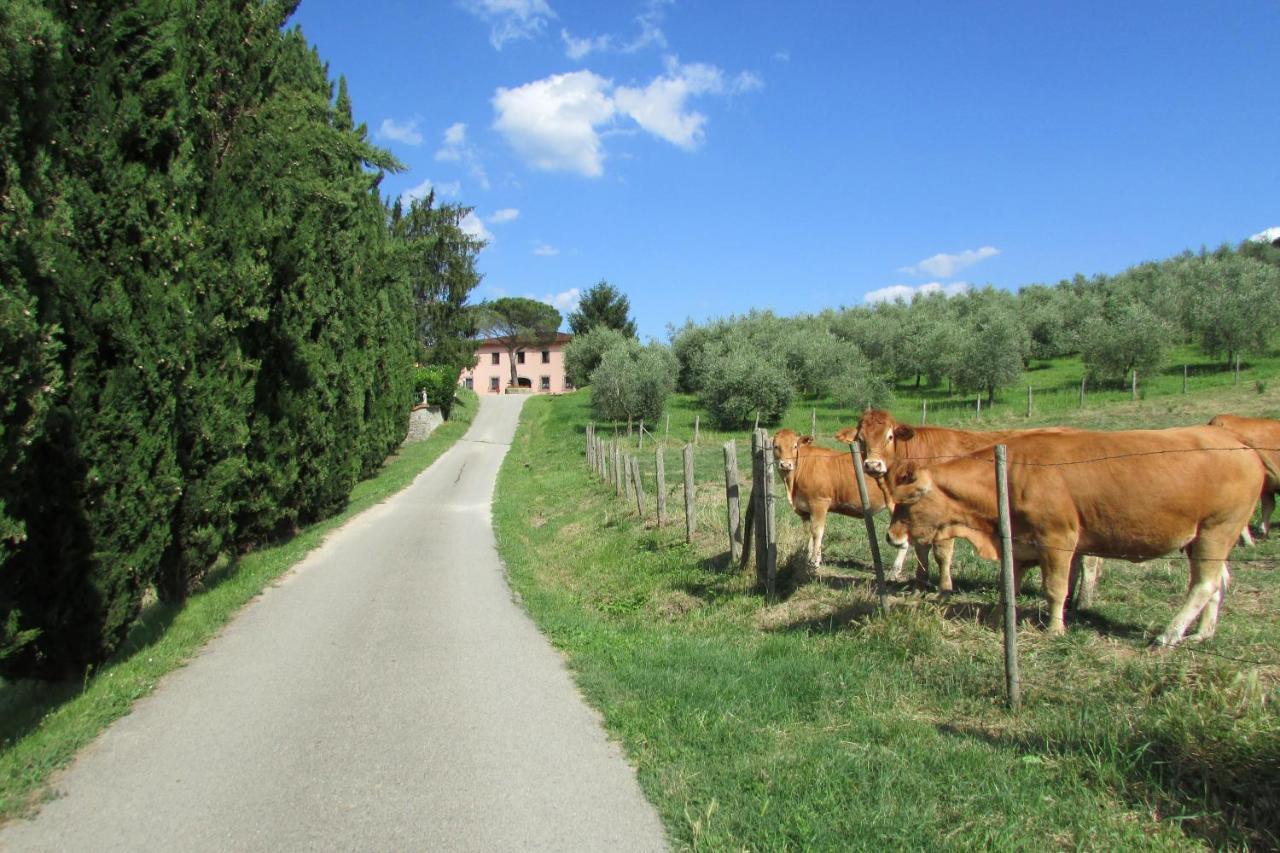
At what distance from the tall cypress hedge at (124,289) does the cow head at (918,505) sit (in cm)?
677

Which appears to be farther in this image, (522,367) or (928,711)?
(522,367)

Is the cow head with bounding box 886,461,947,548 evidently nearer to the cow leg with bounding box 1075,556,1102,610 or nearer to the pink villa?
the cow leg with bounding box 1075,556,1102,610

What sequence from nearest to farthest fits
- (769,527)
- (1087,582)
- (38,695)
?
(38,695)
(1087,582)
(769,527)

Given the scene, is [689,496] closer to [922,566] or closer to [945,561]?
[922,566]

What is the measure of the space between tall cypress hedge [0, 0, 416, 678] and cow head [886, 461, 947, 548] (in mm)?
6766

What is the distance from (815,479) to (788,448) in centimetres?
64

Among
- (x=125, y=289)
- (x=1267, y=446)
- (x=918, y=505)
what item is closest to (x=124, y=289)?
(x=125, y=289)

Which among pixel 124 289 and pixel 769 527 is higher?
pixel 124 289

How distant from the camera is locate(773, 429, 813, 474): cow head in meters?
11.1

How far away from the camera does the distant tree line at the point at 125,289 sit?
5.79m

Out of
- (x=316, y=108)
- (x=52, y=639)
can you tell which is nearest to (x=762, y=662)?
(x=52, y=639)

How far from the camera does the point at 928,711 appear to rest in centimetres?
523

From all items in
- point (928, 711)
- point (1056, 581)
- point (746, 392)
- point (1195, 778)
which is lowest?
point (928, 711)

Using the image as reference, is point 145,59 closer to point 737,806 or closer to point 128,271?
point 128,271
